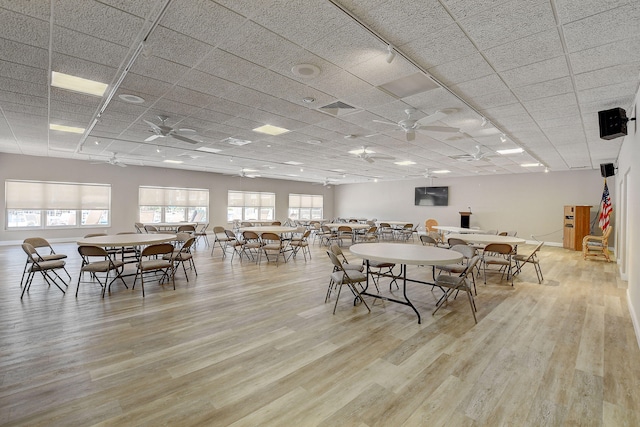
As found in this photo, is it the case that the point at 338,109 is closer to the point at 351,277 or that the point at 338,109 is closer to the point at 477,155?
the point at 351,277

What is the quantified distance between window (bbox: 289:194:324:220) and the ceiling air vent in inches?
461

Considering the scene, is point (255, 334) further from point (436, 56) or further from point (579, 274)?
point (579, 274)

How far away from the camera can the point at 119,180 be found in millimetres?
10852

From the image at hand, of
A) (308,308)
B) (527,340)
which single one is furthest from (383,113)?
(527,340)

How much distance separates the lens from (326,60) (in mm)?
3047

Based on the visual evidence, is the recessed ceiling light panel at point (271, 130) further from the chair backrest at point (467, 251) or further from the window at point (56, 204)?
the window at point (56, 204)

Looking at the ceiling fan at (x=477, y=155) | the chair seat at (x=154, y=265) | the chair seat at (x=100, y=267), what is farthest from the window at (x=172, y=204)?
the ceiling fan at (x=477, y=155)

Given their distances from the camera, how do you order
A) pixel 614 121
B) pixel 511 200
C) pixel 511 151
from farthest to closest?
pixel 511 200 → pixel 511 151 → pixel 614 121

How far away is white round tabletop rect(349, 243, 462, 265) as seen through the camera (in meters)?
3.24

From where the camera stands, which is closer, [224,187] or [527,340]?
[527,340]

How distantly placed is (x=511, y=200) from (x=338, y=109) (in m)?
10.5

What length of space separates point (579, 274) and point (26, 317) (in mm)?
9037

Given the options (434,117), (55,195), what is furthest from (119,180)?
(434,117)

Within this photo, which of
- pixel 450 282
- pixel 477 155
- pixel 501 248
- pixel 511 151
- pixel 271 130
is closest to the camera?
pixel 450 282
